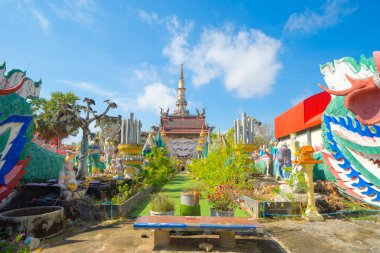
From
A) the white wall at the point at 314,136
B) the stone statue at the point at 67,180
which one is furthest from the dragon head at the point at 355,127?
the stone statue at the point at 67,180

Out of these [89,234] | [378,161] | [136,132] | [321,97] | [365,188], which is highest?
[321,97]

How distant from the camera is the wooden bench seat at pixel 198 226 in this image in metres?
4.59

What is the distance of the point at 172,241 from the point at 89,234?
2.11 m

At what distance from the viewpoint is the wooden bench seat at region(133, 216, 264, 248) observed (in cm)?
459

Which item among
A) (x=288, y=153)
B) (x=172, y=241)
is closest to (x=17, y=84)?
(x=172, y=241)

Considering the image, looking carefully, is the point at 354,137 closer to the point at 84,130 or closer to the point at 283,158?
the point at 283,158

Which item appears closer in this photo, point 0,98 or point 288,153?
point 0,98

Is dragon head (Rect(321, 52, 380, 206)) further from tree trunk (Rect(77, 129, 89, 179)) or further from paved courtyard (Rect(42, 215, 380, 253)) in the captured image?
tree trunk (Rect(77, 129, 89, 179))

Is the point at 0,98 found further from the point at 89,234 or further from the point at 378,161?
the point at 378,161

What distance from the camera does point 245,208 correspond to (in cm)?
867

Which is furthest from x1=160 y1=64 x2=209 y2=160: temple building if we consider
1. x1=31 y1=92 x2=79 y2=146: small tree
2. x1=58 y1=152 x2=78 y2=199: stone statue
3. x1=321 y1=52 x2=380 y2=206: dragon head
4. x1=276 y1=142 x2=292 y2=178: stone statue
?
x1=58 y1=152 x2=78 y2=199: stone statue

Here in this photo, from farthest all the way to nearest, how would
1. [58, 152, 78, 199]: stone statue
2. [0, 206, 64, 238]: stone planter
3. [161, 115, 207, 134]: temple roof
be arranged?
[161, 115, 207, 134]: temple roof
[58, 152, 78, 199]: stone statue
[0, 206, 64, 238]: stone planter

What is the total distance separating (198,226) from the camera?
4570 millimetres

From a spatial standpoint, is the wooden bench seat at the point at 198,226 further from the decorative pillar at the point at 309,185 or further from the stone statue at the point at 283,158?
the stone statue at the point at 283,158
